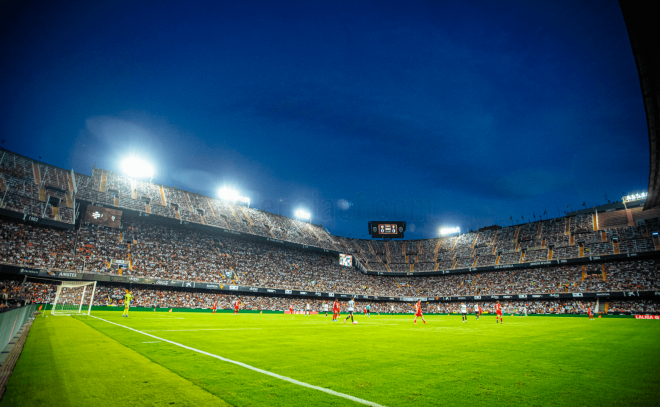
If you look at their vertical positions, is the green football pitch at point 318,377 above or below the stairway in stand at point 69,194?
below

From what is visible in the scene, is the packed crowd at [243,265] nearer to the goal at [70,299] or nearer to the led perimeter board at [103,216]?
the led perimeter board at [103,216]

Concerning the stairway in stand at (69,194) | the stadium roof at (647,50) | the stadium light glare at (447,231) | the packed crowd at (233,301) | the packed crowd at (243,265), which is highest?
the stadium light glare at (447,231)

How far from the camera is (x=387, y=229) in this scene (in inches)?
2534

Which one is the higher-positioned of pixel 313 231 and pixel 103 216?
pixel 313 231

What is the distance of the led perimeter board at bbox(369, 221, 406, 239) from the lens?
210 feet

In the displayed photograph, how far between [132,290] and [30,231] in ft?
39.2

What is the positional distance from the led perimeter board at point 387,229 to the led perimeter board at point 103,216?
142 feet

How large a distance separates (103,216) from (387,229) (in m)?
47.7

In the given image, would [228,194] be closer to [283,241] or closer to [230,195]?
[230,195]

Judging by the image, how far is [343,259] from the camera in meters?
60.5

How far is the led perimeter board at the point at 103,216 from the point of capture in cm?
3944

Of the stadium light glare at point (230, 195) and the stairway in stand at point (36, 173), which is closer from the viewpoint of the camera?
the stairway in stand at point (36, 173)

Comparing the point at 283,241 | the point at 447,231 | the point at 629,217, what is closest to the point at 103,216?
the point at 283,241

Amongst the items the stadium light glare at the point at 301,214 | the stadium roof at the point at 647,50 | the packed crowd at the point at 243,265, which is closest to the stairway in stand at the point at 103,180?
the packed crowd at the point at 243,265
